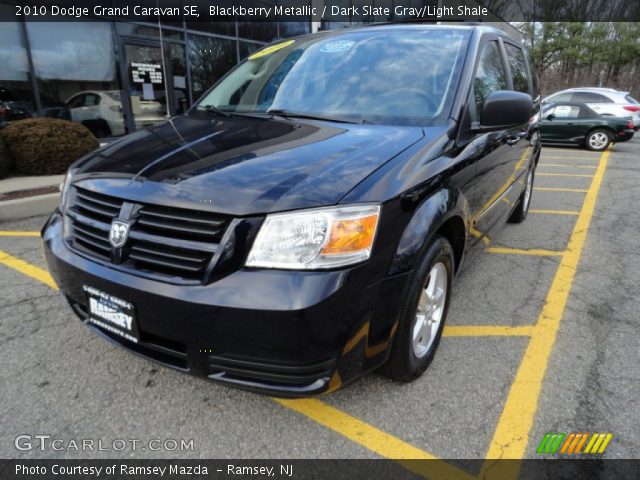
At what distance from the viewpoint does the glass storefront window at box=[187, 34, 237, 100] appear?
1145 centimetres

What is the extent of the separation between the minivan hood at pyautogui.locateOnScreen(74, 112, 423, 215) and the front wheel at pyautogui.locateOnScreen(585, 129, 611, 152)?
12.6 meters

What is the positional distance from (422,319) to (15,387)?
83.4 inches

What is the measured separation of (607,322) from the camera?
3070 millimetres

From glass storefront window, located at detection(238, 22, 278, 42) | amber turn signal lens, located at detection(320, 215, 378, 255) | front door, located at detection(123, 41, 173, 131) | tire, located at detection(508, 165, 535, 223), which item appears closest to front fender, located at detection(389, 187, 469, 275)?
amber turn signal lens, located at detection(320, 215, 378, 255)

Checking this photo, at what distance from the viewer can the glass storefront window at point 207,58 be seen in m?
11.4

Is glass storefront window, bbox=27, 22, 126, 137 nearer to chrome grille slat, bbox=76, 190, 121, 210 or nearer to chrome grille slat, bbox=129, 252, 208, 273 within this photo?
chrome grille slat, bbox=76, 190, 121, 210

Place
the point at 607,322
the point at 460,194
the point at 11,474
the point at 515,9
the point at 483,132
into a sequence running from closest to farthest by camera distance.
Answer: the point at 11,474
the point at 460,194
the point at 483,132
the point at 607,322
the point at 515,9

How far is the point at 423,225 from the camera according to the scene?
2.04 m

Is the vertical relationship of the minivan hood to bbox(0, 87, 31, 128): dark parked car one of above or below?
above

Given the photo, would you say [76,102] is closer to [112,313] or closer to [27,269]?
[27,269]

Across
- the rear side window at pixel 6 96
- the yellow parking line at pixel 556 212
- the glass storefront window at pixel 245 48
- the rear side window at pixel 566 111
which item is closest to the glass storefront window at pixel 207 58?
the glass storefront window at pixel 245 48

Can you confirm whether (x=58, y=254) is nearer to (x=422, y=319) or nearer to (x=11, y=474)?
(x=11, y=474)

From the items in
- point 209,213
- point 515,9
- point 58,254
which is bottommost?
point 58,254

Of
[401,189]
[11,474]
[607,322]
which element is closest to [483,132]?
[401,189]
